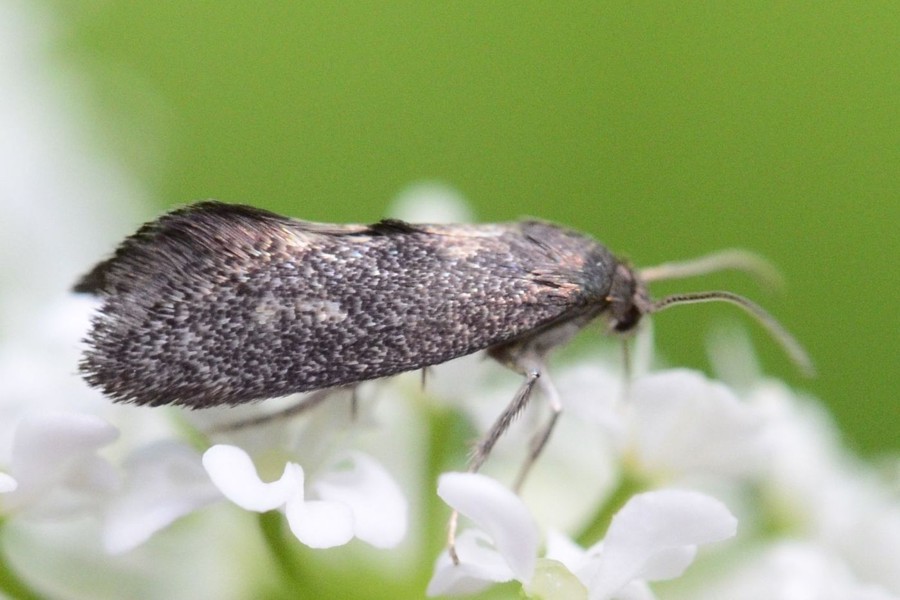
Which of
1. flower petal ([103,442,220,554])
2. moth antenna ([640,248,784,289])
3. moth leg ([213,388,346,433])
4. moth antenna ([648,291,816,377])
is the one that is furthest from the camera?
moth antenna ([640,248,784,289])

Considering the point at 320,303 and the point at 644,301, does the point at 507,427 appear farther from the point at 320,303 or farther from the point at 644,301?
the point at 644,301

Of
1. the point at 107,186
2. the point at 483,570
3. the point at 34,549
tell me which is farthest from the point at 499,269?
the point at 107,186

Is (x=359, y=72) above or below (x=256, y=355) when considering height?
above

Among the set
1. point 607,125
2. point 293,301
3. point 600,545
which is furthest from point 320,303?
point 607,125

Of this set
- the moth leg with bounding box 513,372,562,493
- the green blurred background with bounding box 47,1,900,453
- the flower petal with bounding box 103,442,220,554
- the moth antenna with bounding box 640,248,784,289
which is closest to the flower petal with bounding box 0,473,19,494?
the flower petal with bounding box 103,442,220,554

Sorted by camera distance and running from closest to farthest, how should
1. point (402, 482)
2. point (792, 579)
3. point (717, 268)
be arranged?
point (792, 579), point (402, 482), point (717, 268)

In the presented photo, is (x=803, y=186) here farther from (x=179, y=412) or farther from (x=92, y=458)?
(x=92, y=458)

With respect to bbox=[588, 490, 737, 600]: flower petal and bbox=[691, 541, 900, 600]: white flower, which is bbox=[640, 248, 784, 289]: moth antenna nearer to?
bbox=[691, 541, 900, 600]: white flower
